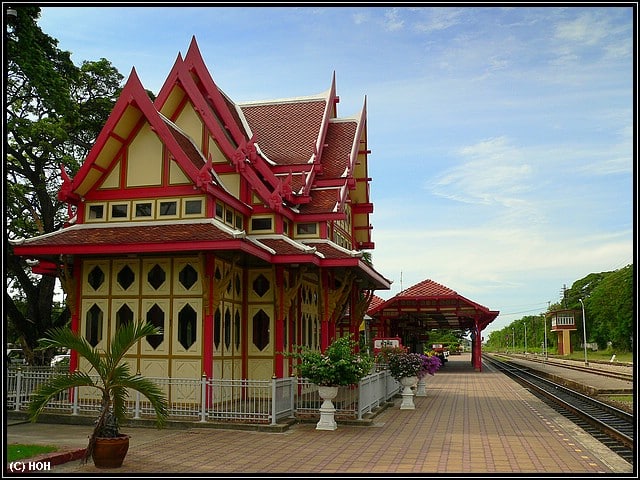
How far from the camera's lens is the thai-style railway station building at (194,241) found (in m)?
15.7

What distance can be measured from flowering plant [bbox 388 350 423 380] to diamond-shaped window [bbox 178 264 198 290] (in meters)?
7.13

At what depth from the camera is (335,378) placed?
14078 mm

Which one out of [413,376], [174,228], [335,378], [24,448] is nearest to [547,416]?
[413,376]

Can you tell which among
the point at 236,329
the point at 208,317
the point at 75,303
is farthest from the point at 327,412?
the point at 75,303

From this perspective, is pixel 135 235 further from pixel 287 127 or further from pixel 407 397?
pixel 287 127

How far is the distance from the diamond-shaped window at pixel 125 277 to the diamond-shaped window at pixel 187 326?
5.39ft

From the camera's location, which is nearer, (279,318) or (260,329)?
(279,318)

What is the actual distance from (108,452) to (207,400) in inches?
210

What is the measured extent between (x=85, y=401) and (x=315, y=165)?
33.1ft

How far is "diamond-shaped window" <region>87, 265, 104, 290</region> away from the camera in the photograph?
1658 centimetres

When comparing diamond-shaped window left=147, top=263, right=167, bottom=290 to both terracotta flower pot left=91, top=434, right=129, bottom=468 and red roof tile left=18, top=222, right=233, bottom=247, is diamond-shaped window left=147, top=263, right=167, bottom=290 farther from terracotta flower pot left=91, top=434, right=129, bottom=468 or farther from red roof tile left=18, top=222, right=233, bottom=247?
terracotta flower pot left=91, top=434, right=129, bottom=468

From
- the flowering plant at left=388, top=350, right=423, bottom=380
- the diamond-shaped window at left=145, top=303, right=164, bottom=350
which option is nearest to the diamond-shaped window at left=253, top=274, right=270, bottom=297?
the diamond-shaped window at left=145, top=303, right=164, bottom=350

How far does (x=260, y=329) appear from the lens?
18.4 m

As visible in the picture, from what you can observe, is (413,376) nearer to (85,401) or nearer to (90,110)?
(85,401)
